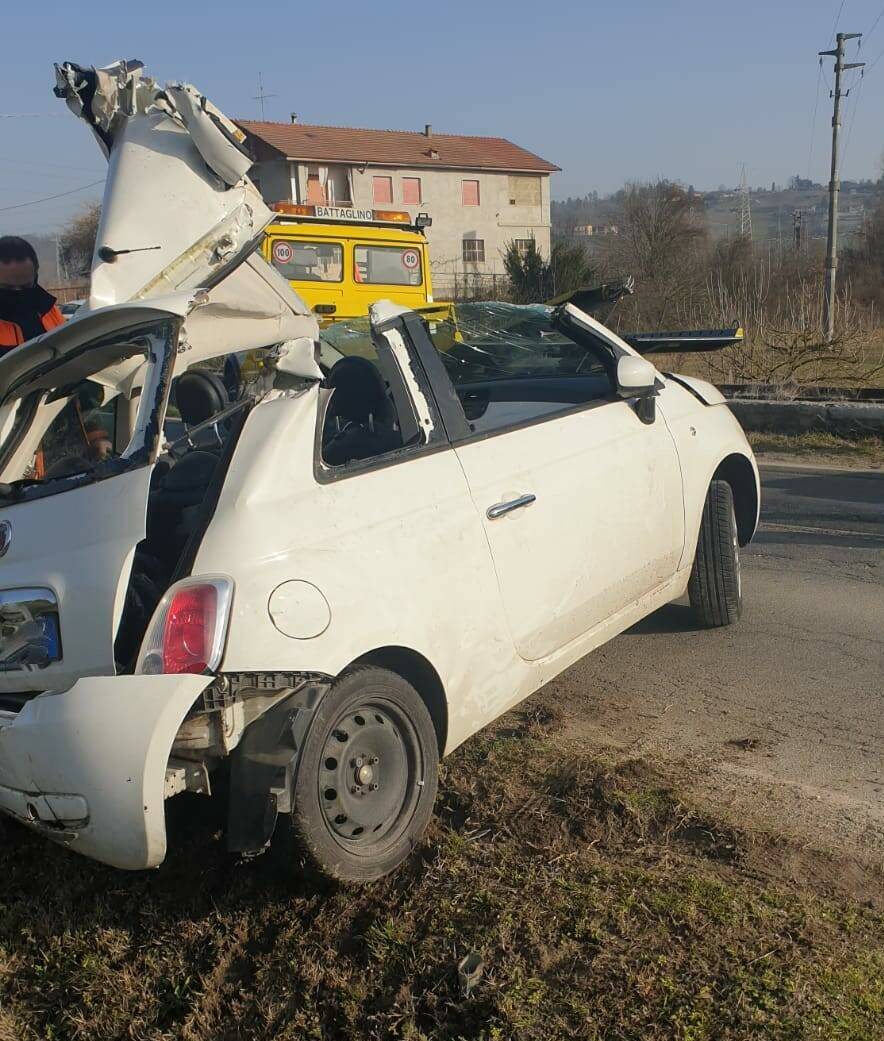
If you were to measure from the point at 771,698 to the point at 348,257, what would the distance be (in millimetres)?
10875

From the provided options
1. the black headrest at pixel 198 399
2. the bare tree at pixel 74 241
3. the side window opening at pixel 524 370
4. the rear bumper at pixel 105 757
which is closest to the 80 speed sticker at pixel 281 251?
the side window opening at pixel 524 370

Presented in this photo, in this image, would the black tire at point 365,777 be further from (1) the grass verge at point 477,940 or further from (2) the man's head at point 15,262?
(2) the man's head at point 15,262

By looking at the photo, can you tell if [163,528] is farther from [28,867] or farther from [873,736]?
[873,736]

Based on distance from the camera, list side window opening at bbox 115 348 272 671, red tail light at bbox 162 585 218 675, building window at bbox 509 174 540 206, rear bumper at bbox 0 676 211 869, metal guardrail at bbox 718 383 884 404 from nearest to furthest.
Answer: rear bumper at bbox 0 676 211 869, red tail light at bbox 162 585 218 675, side window opening at bbox 115 348 272 671, metal guardrail at bbox 718 383 884 404, building window at bbox 509 174 540 206

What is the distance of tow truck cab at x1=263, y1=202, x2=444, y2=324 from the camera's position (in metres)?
13.8

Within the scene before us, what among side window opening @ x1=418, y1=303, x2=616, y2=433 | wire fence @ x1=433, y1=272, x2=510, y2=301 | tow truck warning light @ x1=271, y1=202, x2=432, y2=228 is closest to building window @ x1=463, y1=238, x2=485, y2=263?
wire fence @ x1=433, y1=272, x2=510, y2=301

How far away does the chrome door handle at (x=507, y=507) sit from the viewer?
3588 mm

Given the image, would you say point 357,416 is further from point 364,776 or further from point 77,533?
point 364,776

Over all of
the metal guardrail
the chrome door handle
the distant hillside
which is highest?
the distant hillside

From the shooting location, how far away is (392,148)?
2349 inches

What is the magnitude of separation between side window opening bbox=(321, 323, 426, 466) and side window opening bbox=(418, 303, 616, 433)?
0.41 metres

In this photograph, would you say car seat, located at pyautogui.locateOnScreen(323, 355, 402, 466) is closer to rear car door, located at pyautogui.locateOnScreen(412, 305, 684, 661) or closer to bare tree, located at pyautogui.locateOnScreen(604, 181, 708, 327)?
rear car door, located at pyautogui.locateOnScreen(412, 305, 684, 661)

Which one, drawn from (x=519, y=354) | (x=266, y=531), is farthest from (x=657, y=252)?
(x=266, y=531)

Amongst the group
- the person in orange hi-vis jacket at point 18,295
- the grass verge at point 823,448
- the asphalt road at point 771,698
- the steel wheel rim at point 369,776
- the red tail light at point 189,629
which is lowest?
the asphalt road at point 771,698
